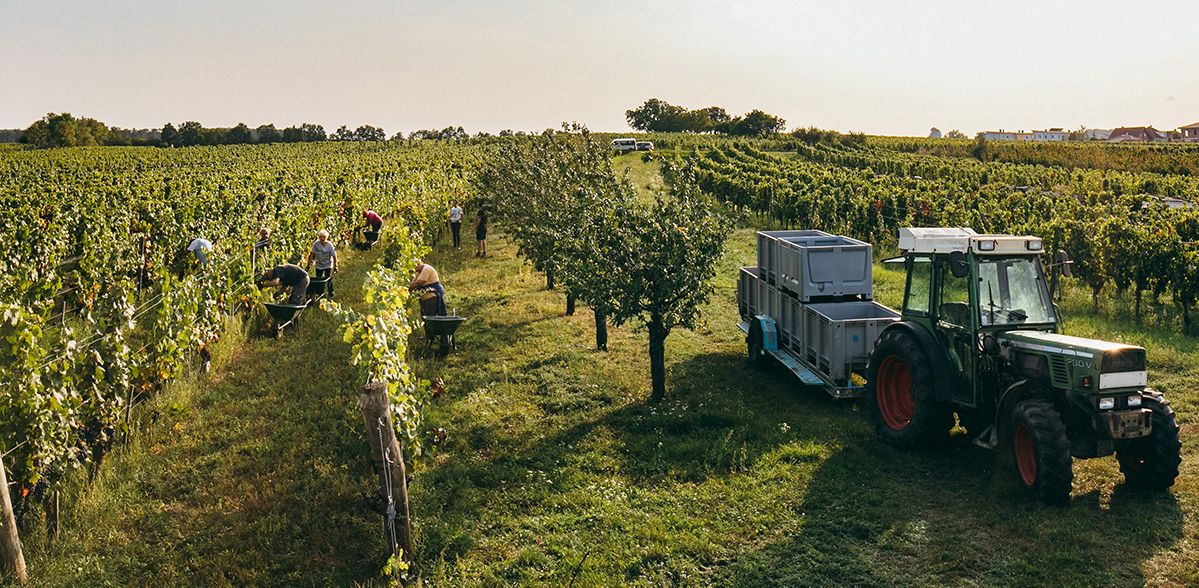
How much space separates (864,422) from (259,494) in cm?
631

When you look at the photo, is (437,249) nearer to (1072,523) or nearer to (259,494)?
(259,494)

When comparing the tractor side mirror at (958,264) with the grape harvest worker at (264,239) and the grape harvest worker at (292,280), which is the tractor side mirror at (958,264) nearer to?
the grape harvest worker at (292,280)

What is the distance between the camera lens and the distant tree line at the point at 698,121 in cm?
9825

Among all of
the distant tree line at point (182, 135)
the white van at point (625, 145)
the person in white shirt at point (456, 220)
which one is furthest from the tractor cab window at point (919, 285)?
the distant tree line at point (182, 135)

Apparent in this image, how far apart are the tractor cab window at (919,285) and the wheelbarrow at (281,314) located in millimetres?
8890

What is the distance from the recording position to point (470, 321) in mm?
14422

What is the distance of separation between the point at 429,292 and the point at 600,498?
20.6ft

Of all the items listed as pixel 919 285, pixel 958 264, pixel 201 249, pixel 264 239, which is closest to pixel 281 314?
pixel 201 249

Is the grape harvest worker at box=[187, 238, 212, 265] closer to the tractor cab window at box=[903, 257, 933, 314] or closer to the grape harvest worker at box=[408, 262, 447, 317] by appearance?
the grape harvest worker at box=[408, 262, 447, 317]

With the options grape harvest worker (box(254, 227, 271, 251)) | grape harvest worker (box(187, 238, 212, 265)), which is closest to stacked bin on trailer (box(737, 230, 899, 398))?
grape harvest worker (box(187, 238, 212, 265))

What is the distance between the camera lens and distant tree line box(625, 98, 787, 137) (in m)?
98.2

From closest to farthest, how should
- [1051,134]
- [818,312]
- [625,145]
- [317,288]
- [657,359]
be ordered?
[818,312], [657,359], [317,288], [625,145], [1051,134]

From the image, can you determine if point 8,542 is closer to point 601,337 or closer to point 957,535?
point 957,535

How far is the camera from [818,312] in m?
9.87
